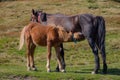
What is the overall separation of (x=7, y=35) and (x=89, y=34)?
16.8 m

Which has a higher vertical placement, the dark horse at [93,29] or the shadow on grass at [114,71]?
the dark horse at [93,29]

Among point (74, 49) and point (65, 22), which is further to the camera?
point (74, 49)

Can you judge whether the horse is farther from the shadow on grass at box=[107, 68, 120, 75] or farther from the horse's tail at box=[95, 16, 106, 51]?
the shadow on grass at box=[107, 68, 120, 75]

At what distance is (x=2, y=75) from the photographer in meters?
15.0

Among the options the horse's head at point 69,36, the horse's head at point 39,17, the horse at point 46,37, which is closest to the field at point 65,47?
the horse at point 46,37

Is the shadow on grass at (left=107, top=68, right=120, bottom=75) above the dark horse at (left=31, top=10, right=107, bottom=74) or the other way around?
the other way around

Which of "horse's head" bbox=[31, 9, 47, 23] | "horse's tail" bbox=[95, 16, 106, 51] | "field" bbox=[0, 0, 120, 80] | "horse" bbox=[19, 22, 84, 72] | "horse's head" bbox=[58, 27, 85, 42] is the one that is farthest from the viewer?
"horse's head" bbox=[31, 9, 47, 23]

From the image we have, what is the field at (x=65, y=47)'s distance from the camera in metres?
15.2

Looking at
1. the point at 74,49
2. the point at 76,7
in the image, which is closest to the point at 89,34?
the point at 74,49

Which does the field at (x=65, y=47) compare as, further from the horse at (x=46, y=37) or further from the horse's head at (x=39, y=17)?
the horse's head at (x=39, y=17)

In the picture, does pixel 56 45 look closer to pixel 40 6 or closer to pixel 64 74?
pixel 64 74

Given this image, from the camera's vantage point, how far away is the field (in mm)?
15220

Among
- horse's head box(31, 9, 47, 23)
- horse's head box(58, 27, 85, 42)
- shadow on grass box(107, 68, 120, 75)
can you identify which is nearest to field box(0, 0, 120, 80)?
shadow on grass box(107, 68, 120, 75)

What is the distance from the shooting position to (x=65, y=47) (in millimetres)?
27188
